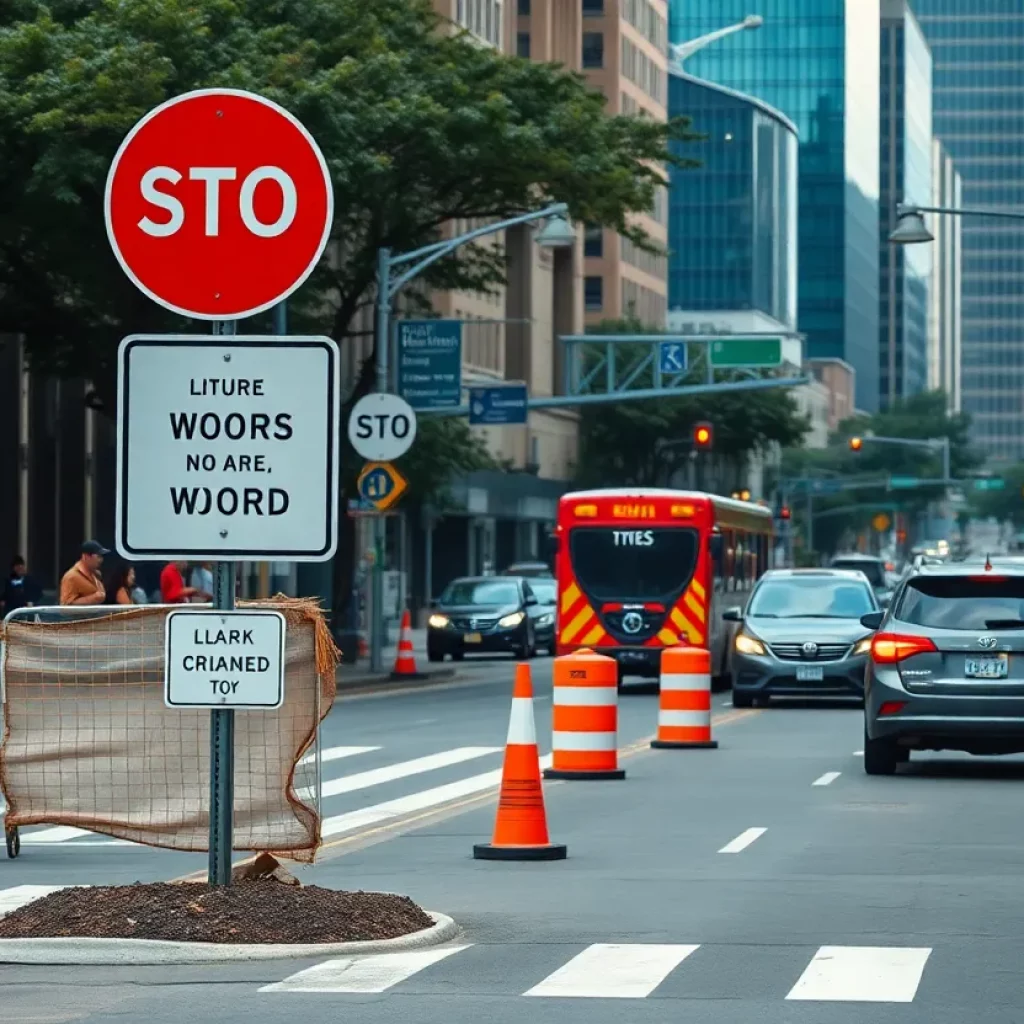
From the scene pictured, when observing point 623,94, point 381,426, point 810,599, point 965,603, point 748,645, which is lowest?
point 748,645

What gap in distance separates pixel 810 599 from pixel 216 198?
2249 cm

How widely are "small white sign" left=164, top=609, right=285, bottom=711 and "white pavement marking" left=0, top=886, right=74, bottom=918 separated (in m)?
2.12

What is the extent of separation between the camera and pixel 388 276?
124ft

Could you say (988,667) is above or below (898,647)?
below

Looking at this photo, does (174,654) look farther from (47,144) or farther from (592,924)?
(47,144)

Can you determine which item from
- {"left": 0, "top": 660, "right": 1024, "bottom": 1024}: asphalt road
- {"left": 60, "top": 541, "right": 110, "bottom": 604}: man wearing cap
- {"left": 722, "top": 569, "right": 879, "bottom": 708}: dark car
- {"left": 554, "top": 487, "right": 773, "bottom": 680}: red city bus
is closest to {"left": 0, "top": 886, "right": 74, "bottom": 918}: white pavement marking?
{"left": 0, "top": 660, "right": 1024, "bottom": 1024}: asphalt road

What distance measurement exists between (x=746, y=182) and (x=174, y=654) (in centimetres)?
15577

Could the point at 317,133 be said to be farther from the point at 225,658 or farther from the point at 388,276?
the point at 225,658

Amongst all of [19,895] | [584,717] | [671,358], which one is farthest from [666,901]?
[671,358]

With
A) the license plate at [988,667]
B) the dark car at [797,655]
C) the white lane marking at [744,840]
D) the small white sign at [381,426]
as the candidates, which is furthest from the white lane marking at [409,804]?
the small white sign at [381,426]

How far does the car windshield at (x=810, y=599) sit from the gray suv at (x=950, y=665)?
11.3 m

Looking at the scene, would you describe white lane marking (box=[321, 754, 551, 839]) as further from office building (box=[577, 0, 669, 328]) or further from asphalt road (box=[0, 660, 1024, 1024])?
office building (box=[577, 0, 669, 328])

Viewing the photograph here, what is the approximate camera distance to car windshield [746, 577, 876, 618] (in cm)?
3108

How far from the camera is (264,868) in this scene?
37.1ft
